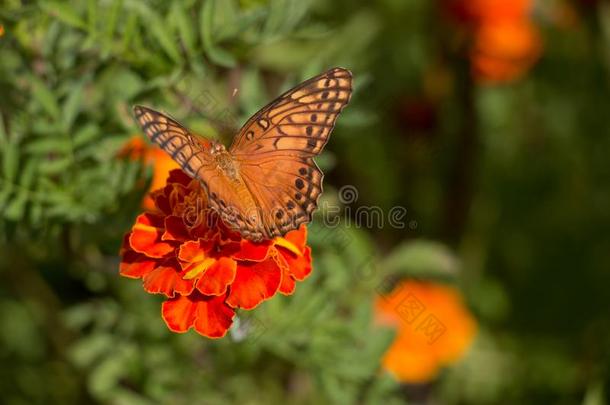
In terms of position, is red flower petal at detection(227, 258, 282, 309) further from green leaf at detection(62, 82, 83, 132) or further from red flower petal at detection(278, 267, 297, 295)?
green leaf at detection(62, 82, 83, 132)

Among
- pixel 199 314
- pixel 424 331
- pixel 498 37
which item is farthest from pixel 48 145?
pixel 498 37

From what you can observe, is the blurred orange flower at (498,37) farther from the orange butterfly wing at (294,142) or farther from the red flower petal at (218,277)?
the red flower petal at (218,277)

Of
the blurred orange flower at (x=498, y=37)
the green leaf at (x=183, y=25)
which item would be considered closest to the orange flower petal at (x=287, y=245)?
the green leaf at (x=183, y=25)

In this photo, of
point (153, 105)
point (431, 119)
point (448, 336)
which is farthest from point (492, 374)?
point (153, 105)

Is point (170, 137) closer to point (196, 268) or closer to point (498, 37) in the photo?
point (196, 268)

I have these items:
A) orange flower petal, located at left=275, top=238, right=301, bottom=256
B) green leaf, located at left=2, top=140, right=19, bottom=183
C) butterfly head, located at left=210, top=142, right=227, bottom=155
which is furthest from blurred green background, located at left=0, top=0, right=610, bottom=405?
orange flower petal, located at left=275, top=238, right=301, bottom=256

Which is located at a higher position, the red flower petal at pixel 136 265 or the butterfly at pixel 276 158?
the butterfly at pixel 276 158

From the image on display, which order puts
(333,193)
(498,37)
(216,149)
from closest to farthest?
(216,149), (333,193), (498,37)
